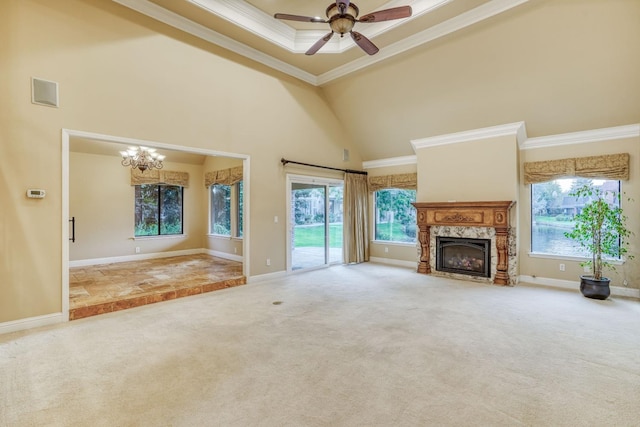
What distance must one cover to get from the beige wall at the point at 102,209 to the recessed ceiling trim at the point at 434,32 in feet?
18.2

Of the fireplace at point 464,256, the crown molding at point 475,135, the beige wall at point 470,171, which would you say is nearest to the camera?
the crown molding at point 475,135

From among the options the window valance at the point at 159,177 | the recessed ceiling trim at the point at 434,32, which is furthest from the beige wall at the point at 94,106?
the window valance at the point at 159,177

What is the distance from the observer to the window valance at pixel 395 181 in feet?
24.4

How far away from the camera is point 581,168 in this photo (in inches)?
→ 210

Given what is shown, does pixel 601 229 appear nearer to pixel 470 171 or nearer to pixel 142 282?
pixel 470 171

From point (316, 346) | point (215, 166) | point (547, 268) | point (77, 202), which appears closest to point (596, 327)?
point (547, 268)

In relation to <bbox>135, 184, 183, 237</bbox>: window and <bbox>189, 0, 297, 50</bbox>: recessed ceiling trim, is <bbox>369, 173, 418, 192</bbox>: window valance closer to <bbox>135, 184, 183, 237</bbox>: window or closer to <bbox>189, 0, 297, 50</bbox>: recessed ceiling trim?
<bbox>189, 0, 297, 50</bbox>: recessed ceiling trim

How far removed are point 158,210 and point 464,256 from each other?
25.4 ft

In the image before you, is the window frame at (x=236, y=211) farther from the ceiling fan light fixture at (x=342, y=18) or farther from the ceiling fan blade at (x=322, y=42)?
the ceiling fan light fixture at (x=342, y=18)

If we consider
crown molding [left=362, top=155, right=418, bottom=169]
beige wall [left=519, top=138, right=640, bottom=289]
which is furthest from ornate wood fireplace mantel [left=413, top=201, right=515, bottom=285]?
crown molding [left=362, top=155, right=418, bottom=169]

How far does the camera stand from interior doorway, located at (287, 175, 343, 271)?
22.1 ft

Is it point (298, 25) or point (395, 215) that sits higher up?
point (298, 25)

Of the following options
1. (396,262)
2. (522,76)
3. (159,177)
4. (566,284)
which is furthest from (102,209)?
(566,284)

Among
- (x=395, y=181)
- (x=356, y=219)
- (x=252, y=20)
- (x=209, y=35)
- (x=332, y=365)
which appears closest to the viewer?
(x=332, y=365)
